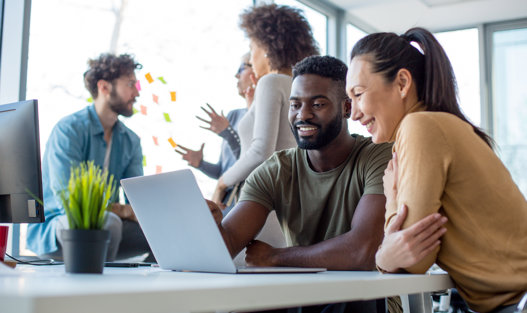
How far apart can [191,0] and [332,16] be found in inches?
86.4

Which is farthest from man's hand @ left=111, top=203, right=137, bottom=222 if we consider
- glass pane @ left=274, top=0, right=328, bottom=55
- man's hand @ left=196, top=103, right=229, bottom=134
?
glass pane @ left=274, top=0, right=328, bottom=55

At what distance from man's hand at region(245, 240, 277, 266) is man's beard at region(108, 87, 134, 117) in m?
2.30

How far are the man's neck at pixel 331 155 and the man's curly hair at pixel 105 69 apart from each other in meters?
2.12

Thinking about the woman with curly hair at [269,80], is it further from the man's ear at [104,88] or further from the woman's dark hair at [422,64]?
the man's ear at [104,88]

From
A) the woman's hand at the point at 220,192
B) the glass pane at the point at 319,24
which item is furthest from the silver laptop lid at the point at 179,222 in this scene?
the glass pane at the point at 319,24

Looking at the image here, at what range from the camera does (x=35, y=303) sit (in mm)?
585

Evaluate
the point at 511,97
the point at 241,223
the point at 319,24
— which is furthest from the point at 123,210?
the point at 511,97

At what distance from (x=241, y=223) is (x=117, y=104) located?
217 cm

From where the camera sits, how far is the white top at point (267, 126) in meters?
2.43

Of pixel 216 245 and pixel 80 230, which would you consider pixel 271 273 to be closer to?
pixel 216 245

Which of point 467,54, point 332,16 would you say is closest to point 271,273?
point 332,16

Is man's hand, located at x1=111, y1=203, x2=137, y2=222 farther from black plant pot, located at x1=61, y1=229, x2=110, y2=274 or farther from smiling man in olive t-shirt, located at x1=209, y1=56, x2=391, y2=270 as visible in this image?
black plant pot, located at x1=61, y1=229, x2=110, y2=274

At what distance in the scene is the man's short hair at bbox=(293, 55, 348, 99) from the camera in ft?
6.17

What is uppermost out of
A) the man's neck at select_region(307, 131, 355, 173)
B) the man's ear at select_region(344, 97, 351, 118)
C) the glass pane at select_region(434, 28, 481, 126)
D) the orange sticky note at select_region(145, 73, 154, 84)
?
the glass pane at select_region(434, 28, 481, 126)
